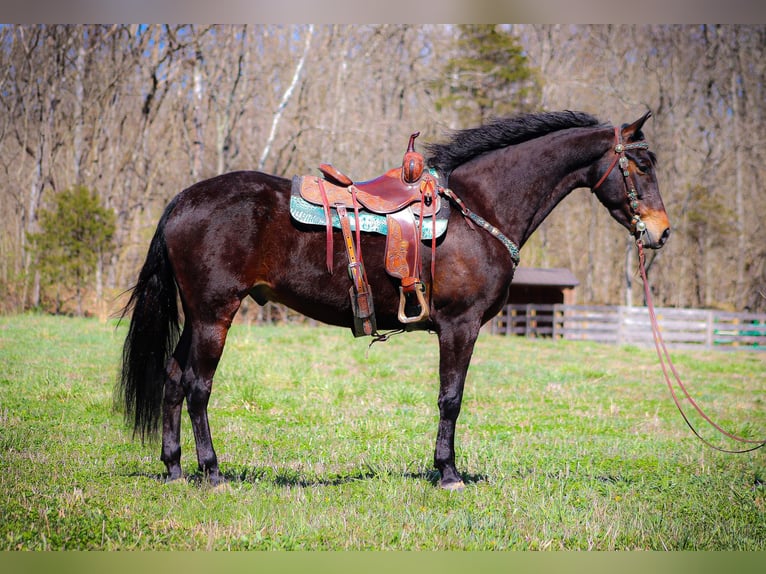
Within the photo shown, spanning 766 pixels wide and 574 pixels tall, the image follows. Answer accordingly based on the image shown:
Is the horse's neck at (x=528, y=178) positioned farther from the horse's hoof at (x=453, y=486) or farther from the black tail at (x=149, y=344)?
the black tail at (x=149, y=344)

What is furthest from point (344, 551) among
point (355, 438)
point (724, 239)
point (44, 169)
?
point (724, 239)

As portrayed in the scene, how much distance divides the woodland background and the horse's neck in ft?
34.7

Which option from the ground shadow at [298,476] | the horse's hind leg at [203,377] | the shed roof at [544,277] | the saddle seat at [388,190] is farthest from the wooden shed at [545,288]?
the horse's hind leg at [203,377]

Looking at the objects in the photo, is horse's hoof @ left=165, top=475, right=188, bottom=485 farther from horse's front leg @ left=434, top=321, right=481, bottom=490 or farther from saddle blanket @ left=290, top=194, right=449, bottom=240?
saddle blanket @ left=290, top=194, right=449, bottom=240

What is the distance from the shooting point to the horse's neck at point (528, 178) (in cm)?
421

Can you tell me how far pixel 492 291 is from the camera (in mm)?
4074

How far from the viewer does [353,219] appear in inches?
158

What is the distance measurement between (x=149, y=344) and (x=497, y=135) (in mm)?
2688

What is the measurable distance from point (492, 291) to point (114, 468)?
2800mm

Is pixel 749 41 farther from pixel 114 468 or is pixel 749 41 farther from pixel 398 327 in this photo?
pixel 114 468

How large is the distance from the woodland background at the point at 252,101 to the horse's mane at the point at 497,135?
10.2m

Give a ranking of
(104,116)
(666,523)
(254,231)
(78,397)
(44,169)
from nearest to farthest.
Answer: (666,523) → (254,231) → (78,397) → (44,169) → (104,116)

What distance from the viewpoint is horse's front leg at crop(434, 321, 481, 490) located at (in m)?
4.00

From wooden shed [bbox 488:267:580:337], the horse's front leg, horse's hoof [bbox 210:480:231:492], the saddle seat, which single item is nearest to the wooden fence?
wooden shed [bbox 488:267:580:337]
